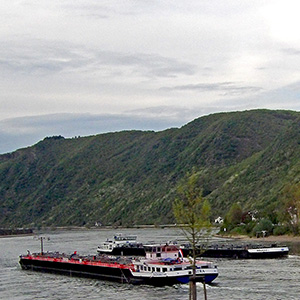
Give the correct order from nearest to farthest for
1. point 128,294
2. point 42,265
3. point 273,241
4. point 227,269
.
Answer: point 128,294
point 227,269
point 42,265
point 273,241

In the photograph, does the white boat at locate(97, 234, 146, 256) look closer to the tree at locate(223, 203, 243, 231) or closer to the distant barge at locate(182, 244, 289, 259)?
the distant barge at locate(182, 244, 289, 259)

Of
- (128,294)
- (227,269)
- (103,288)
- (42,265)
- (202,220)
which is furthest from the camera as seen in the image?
(42,265)

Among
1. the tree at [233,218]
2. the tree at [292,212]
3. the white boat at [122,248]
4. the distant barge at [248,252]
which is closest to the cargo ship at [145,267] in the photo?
the distant barge at [248,252]

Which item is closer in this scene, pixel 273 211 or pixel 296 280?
pixel 296 280

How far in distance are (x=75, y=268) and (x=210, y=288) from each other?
3273cm

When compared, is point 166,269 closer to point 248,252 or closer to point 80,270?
point 80,270

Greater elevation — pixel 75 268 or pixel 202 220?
pixel 202 220

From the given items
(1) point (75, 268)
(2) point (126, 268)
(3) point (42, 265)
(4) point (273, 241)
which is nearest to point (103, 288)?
(2) point (126, 268)

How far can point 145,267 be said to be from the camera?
289ft

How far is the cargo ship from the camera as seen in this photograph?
84.2 meters

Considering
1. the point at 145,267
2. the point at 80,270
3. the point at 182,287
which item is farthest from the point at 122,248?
the point at 182,287

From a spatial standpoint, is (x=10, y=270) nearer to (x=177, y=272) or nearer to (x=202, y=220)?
(x=177, y=272)

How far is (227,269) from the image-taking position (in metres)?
103

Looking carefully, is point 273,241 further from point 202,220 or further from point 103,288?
point 202,220
